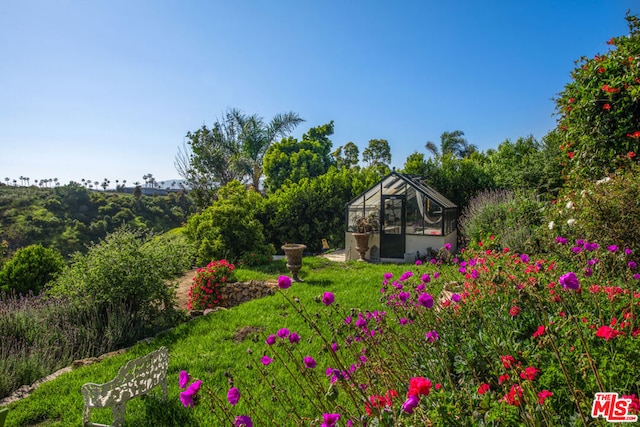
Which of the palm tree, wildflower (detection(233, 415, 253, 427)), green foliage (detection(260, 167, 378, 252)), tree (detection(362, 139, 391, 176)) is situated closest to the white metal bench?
wildflower (detection(233, 415, 253, 427))

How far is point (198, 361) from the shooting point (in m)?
3.99

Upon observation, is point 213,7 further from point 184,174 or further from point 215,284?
point 184,174

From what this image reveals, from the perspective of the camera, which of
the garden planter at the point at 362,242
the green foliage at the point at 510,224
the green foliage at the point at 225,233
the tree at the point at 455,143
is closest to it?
the green foliage at the point at 510,224

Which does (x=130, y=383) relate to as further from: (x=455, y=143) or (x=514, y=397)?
(x=455, y=143)

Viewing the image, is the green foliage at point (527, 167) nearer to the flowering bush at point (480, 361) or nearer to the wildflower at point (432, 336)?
the flowering bush at point (480, 361)

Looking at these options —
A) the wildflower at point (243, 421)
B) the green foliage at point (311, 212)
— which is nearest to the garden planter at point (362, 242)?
the green foliage at point (311, 212)

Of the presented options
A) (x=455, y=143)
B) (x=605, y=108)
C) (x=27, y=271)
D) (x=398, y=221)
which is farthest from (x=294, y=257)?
(x=455, y=143)

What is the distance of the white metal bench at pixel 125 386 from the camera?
108 inches

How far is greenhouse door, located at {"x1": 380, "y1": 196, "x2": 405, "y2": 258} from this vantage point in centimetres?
1135

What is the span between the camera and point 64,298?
5.62 meters

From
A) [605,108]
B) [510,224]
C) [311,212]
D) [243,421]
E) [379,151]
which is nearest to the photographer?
[243,421]

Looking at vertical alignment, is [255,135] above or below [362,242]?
above

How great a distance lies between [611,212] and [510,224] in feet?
9.61

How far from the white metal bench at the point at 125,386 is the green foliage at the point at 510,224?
488cm
